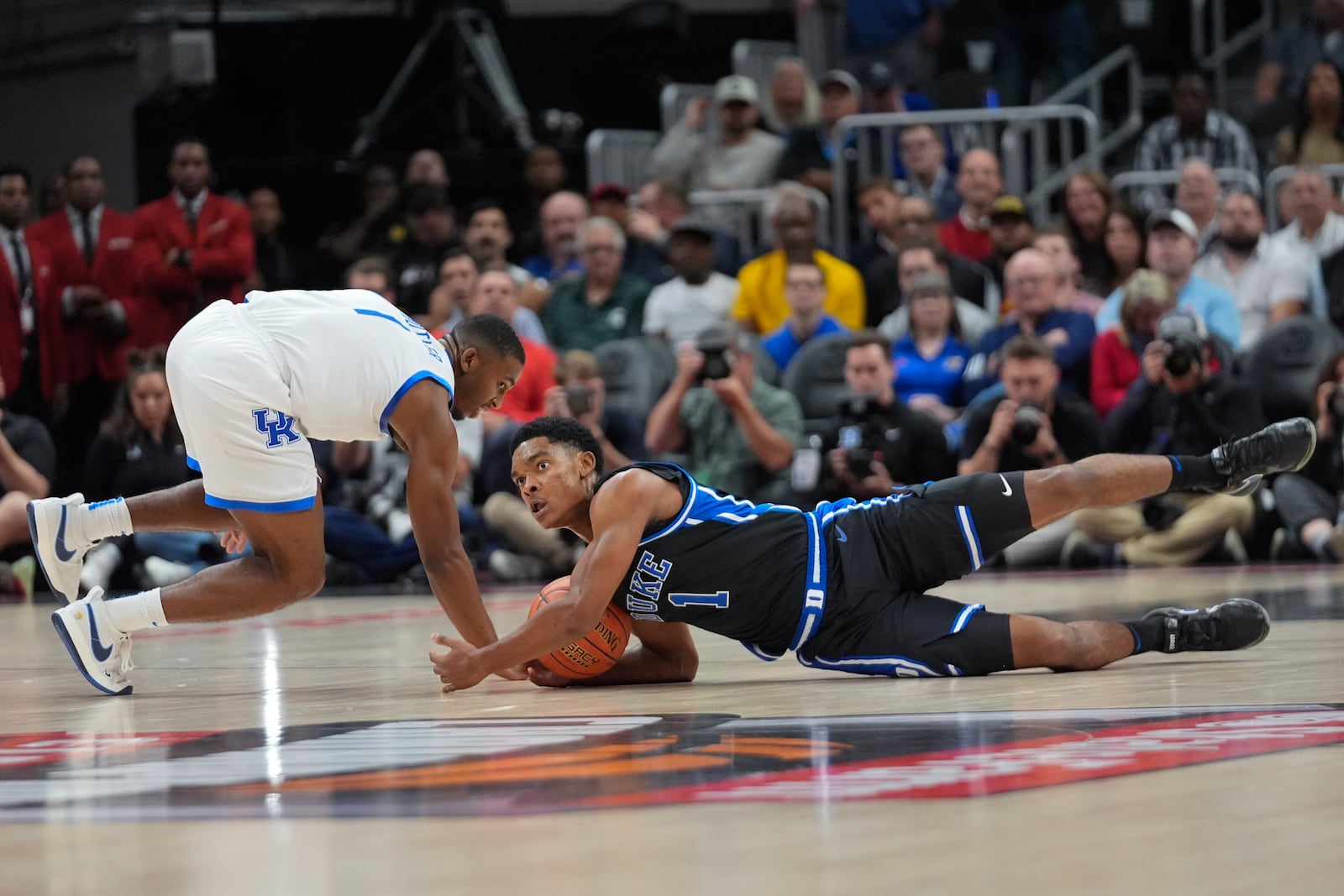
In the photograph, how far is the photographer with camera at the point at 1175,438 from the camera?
923 centimetres

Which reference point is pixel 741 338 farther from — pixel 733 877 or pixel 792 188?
pixel 733 877

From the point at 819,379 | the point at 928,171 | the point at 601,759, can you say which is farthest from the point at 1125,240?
the point at 601,759

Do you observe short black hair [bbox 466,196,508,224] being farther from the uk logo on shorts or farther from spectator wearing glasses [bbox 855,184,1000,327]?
the uk logo on shorts

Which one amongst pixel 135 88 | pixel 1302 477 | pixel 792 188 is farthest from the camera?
pixel 135 88

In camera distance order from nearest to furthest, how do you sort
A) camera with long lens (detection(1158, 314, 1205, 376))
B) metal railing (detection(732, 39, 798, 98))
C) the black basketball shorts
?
1. the black basketball shorts
2. camera with long lens (detection(1158, 314, 1205, 376))
3. metal railing (detection(732, 39, 798, 98))

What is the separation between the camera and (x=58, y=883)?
2.53 meters

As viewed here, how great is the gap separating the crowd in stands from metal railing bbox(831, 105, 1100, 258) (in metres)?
0.16

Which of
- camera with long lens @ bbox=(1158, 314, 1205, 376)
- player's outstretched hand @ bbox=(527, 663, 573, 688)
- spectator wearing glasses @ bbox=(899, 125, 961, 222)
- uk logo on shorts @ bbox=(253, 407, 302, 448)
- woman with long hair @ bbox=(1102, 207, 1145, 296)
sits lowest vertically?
player's outstretched hand @ bbox=(527, 663, 573, 688)

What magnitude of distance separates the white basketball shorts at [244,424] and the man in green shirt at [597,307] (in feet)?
20.6

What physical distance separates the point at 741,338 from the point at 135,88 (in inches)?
256

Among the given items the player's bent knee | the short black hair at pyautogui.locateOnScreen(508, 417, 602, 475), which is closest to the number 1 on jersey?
the short black hair at pyautogui.locateOnScreen(508, 417, 602, 475)

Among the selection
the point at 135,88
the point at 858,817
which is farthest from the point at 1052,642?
the point at 135,88

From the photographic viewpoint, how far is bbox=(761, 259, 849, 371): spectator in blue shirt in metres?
10.8

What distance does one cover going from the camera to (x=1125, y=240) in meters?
10.8
